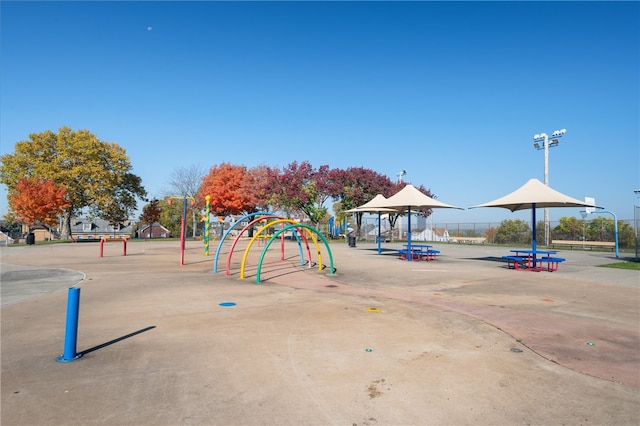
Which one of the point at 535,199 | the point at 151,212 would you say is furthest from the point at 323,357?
the point at 151,212

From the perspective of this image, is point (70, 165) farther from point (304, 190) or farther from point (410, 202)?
point (410, 202)

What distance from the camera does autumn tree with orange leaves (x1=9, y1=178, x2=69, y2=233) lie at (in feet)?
101

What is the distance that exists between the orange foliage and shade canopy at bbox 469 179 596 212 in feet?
114

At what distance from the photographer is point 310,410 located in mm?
3328

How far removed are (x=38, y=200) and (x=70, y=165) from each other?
19.3ft

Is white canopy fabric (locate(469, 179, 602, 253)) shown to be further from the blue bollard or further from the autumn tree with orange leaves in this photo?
the autumn tree with orange leaves

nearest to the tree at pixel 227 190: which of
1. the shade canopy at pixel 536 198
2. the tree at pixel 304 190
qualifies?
the tree at pixel 304 190

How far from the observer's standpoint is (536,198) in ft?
47.1

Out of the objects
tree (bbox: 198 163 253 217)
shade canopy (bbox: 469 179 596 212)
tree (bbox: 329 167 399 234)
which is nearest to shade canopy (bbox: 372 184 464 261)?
shade canopy (bbox: 469 179 596 212)

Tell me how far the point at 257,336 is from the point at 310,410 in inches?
92.1

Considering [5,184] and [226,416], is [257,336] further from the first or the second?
[5,184]

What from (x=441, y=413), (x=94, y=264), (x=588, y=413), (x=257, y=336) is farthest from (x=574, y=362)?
(x=94, y=264)

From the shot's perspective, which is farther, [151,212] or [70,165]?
[151,212]

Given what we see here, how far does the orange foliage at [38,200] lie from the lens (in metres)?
30.8
